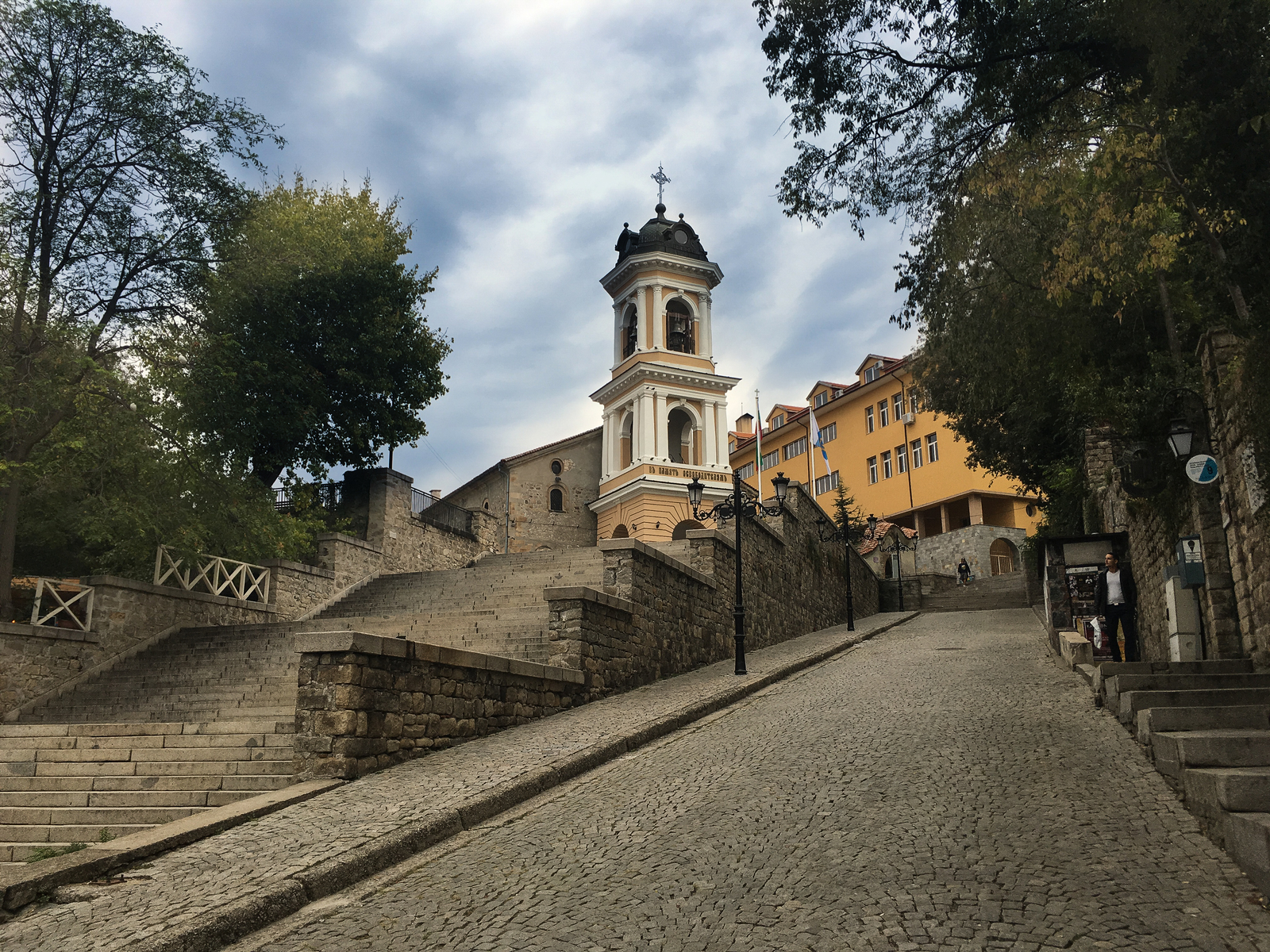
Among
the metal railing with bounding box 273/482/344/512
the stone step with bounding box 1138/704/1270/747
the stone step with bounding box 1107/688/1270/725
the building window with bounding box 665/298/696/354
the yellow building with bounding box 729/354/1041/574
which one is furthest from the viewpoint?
the yellow building with bounding box 729/354/1041/574

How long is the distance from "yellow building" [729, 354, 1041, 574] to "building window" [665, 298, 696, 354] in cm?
1106

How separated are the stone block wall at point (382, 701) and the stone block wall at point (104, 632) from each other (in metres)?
7.45

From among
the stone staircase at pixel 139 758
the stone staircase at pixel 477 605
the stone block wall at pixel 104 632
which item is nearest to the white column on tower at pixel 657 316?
the stone staircase at pixel 477 605

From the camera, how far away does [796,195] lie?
31.3 ft

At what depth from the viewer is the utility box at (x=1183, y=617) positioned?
35.6 feet

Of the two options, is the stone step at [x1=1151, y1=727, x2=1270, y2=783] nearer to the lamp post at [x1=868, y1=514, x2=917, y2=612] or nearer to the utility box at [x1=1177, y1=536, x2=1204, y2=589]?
the utility box at [x1=1177, y1=536, x2=1204, y2=589]

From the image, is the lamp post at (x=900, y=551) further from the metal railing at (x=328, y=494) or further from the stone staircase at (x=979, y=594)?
the metal railing at (x=328, y=494)

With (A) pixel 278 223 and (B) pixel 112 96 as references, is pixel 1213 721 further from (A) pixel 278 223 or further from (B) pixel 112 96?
(A) pixel 278 223

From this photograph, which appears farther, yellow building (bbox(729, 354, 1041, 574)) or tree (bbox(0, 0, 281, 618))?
yellow building (bbox(729, 354, 1041, 574))

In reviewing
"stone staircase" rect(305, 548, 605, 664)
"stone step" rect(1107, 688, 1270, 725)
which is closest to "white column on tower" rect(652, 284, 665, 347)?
"stone staircase" rect(305, 548, 605, 664)

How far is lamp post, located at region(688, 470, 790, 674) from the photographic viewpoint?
47.6ft

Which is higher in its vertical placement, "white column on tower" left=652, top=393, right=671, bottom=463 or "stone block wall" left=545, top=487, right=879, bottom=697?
"white column on tower" left=652, top=393, right=671, bottom=463

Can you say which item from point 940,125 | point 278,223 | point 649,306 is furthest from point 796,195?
point 649,306

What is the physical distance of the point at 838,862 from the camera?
205 inches
